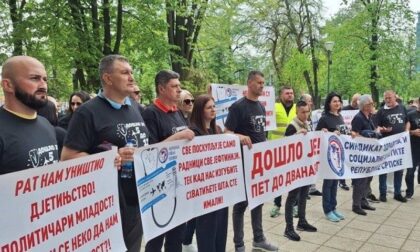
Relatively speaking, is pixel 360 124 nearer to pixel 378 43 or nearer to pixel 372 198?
pixel 372 198

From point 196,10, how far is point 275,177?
487 inches

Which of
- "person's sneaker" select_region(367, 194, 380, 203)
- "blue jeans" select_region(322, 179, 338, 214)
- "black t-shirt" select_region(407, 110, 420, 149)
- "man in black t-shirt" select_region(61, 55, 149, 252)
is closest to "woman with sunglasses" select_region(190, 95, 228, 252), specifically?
"man in black t-shirt" select_region(61, 55, 149, 252)

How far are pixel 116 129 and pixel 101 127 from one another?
0.11 meters

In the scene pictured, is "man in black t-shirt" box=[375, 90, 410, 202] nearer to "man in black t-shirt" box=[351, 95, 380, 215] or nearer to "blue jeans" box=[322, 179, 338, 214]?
"man in black t-shirt" box=[351, 95, 380, 215]

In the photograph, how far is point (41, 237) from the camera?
233 centimetres

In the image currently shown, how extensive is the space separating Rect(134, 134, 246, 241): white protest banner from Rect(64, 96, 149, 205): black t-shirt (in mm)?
176

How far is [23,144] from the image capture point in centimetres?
238

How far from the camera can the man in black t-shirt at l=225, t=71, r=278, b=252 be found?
15.1 ft

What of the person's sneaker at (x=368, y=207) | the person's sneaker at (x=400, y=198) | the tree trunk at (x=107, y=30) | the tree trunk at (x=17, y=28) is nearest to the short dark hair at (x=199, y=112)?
the person's sneaker at (x=368, y=207)

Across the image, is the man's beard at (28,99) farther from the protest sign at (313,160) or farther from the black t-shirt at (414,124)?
the black t-shirt at (414,124)

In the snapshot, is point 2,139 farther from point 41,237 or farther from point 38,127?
point 41,237

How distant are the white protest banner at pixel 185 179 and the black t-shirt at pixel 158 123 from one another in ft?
0.43

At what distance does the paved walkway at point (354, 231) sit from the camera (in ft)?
16.6

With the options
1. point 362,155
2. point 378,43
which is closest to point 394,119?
point 362,155
